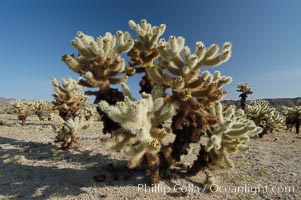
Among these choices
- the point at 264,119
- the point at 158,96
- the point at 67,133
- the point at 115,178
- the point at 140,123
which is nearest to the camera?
the point at 140,123

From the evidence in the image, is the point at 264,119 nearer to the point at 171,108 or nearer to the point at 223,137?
the point at 223,137

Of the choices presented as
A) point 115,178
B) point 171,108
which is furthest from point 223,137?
point 115,178

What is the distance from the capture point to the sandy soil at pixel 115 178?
227 inches

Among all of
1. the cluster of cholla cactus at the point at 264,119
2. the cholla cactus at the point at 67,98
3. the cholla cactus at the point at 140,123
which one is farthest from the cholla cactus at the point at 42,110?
the cholla cactus at the point at 140,123

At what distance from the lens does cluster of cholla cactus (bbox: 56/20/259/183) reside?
16.9 ft

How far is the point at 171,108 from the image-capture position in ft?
17.7

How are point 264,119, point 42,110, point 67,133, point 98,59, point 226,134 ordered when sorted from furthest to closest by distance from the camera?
point 42,110, point 264,119, point 67,133, point 98,59, point 226,134

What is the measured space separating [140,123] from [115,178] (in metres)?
2.09

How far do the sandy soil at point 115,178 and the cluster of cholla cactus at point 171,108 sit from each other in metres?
A: 0.59

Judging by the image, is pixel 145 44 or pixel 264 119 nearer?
pixel 145 44

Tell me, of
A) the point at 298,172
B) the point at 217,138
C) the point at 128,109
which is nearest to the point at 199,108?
the point at 217,138

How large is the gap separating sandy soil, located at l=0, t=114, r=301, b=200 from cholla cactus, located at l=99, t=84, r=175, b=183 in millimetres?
988

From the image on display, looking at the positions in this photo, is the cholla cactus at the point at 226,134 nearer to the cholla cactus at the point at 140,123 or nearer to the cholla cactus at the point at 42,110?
the cholla cactus at the point at 140,123

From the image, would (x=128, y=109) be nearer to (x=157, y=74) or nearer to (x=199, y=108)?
(x=157, y=74)
